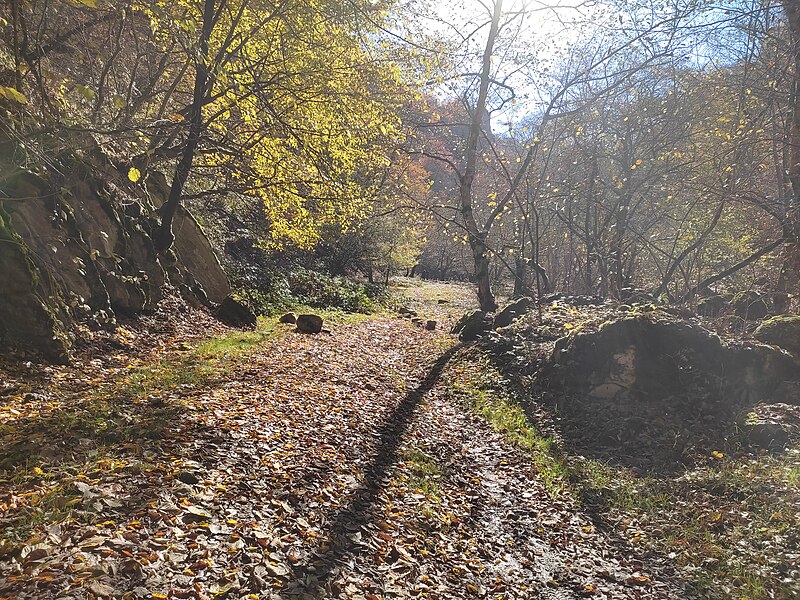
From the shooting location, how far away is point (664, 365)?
845 centimetres

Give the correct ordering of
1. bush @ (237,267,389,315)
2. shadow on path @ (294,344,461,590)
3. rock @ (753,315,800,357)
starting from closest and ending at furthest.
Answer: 1. shadow on path @ (294,344,461,590)
2. rock @ (753,315,800,357)
3. bush @ (237,267,389,315)

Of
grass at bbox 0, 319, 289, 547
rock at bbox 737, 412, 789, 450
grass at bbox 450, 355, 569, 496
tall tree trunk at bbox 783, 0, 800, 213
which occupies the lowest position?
grass at bbox 450, 355, 569, 496

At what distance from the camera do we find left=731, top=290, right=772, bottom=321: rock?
1422cm

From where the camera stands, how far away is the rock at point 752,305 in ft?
46.6

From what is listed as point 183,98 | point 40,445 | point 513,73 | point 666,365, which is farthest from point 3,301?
point 513,73

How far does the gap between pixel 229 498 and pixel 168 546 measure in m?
0.93

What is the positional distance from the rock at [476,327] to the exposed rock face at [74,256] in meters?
Result: 8.10

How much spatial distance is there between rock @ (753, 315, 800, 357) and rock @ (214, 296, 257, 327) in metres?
12.1

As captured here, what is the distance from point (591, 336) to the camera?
9281 millimetres

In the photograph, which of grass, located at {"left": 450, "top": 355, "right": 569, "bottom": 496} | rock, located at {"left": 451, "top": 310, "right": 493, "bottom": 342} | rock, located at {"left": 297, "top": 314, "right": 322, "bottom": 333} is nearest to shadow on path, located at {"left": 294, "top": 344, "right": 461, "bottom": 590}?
grass, located at {"left": 450, "top": 355, "right": 569, "bottom": 496}

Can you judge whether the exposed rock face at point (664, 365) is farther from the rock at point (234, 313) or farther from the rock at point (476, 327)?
the rock at point (234, 313)

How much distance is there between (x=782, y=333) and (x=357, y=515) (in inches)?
347

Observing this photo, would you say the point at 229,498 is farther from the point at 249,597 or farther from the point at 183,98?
the point at 183,98

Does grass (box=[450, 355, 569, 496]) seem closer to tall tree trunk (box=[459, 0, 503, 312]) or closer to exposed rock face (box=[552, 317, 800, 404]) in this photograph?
exposed rock face (box=[552, 317, 800, 404])
